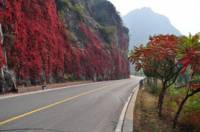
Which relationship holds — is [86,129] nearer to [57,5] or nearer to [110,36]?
[57,5]

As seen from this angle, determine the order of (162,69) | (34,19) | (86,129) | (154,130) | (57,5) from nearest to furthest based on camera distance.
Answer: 1. (86,129)
2. (154,130)
3. (162,69)
4. (34,19)
5. (57,5)

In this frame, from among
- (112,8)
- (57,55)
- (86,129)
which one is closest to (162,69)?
(86,129)

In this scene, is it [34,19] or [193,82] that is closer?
[193,82]

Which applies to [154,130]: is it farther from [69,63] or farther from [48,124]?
[69,63]

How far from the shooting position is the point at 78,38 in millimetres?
65500

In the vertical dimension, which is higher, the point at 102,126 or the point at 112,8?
the point at 112,8

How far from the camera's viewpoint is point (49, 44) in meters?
45.0

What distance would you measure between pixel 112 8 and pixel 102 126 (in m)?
101

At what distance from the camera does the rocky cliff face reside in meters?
33.9

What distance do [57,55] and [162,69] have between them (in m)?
28.3

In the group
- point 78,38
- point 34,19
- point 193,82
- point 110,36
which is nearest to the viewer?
point 193,82

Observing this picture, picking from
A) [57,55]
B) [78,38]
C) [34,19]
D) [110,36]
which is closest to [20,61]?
[34,19]

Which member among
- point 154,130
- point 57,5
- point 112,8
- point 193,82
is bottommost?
point 154,130

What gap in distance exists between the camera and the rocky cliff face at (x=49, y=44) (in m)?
33.9
